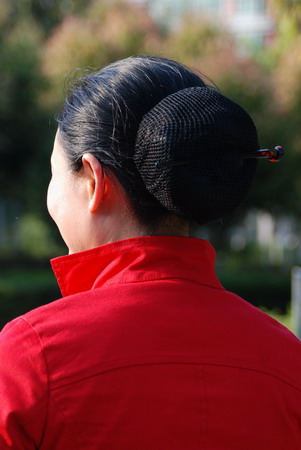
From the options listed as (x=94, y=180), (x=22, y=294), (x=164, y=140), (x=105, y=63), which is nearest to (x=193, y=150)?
(x=164, y=140)

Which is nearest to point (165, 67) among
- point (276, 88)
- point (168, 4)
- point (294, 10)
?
point (294, 10)

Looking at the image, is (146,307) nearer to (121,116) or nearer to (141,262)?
(141,262)

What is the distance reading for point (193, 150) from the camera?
1119mm

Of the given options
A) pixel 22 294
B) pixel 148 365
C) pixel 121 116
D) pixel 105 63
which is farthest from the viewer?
pixel 105 63

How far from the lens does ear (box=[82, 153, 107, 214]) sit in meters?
1.17

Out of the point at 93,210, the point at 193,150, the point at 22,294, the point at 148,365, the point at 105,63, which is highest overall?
the point at 193,150

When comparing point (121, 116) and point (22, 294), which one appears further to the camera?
point (22, 294)

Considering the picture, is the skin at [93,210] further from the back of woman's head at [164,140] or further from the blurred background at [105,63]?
the blurred background at [105,63]

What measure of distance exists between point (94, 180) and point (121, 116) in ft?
0.38

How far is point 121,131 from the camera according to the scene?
3.84 ft

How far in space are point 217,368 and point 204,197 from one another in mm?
269

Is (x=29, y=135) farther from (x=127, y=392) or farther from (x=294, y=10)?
(x=127, y=392)

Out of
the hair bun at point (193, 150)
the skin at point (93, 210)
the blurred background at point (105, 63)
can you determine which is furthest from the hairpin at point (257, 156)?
the blurred background at point (105, 63)

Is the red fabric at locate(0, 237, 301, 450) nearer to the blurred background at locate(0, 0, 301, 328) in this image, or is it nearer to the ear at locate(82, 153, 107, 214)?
the ear at locate(82, 153, 107, 214)
